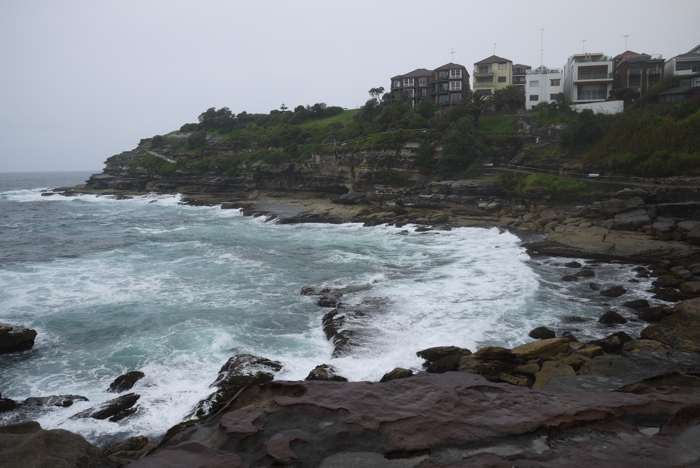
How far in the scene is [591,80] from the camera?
4853 cm

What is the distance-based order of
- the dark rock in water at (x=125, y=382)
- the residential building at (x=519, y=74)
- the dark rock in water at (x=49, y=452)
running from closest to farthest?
1. the dark rock in water at (x=49, y=452)
2. the dark rock in water at (x=125, y=382)
3. the residential building at (x=519, y=74)

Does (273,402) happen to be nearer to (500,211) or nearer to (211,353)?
(211,353)

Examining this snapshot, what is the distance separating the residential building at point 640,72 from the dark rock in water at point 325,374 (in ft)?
164

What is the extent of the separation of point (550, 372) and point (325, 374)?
5.93 meters

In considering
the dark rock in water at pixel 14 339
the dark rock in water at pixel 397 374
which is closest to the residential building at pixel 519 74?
the dark rock in water at pixel 397 374

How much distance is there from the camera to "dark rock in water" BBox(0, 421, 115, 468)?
605cm

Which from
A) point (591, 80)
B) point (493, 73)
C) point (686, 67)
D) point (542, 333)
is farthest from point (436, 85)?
point (542, 333)

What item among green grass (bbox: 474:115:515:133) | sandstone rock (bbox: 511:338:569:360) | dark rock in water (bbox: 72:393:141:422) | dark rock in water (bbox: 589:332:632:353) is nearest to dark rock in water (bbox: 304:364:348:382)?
dark rock in water (bbox: 72:393:141:422)

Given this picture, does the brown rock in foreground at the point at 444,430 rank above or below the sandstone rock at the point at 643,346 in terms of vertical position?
above

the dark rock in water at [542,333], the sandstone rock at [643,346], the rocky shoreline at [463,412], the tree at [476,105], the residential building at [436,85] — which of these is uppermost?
the residential building at [436,85]

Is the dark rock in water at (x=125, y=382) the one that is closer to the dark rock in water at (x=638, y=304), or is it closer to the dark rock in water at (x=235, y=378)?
the dark rock in water at (x=235, y=378)

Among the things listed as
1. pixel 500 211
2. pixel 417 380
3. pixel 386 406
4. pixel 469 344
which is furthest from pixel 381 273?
pixel 500 211

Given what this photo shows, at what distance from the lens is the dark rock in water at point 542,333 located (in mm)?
14062

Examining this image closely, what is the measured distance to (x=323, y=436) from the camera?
715 centimetres
